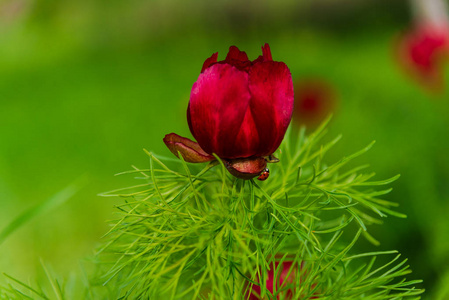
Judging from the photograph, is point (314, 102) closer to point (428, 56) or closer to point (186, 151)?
point (428, 56)

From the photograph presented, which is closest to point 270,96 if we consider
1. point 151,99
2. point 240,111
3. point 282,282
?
point 240,111

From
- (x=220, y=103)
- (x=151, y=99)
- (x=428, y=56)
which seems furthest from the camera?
(x=151, y=99)

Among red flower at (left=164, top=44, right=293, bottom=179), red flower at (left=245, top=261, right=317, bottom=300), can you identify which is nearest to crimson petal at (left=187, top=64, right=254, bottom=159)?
red flower at (left=164, top=44, right=293, bottom=179)

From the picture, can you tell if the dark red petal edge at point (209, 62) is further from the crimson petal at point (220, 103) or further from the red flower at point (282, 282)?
the red flower at point (282, 282)

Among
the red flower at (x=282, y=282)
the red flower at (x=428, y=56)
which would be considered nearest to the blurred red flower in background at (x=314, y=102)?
the red flower at (x=428, y=56)

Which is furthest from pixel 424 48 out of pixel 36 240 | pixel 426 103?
pixel 36 240

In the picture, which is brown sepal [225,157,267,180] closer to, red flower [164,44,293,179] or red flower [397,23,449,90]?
red flower [164,44,293,179]
